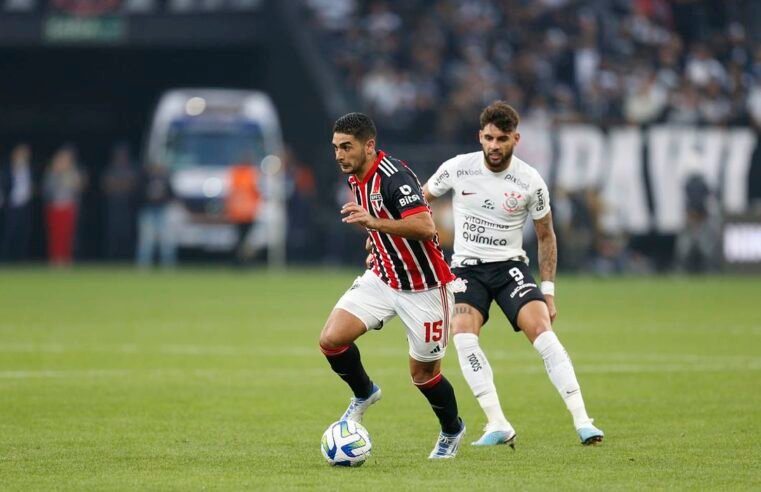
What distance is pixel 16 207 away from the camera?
3384cm

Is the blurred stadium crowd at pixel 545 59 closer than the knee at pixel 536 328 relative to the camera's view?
No

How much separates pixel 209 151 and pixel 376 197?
25236 millimetres

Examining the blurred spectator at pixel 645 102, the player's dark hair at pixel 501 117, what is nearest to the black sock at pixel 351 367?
the player's dark hair at pixel 501 117

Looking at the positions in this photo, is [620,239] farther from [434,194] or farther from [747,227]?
[434,194]

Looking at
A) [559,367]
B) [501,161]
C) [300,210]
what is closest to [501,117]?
[501,161]

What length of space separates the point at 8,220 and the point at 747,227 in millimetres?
15842

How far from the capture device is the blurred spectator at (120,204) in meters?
34.1

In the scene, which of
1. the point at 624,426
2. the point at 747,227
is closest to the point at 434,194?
the point at 624,426

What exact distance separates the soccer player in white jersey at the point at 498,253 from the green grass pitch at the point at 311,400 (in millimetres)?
505

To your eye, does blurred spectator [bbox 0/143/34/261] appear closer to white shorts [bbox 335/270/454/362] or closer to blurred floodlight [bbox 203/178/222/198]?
blurred floodlight [bbox 203/178/222/198]

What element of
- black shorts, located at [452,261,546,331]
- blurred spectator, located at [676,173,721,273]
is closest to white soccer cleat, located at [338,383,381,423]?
black shorts, located at [452,261,546,331]

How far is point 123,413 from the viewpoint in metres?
11.4

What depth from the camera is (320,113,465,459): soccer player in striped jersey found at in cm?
908

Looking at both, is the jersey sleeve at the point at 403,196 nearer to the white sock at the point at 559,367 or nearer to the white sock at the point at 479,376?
the white sock at the point at 479,376
